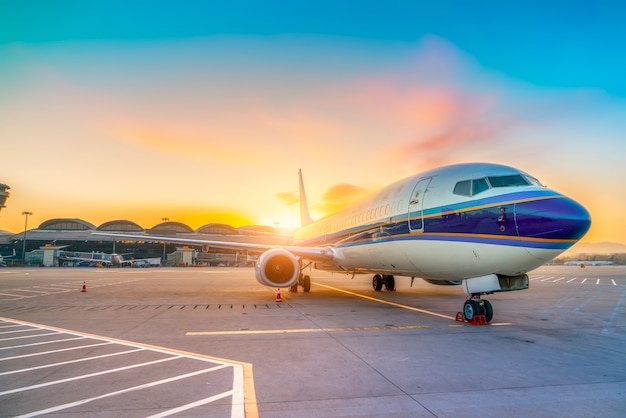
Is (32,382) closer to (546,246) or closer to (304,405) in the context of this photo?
(304,405)

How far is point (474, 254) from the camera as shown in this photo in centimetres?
801

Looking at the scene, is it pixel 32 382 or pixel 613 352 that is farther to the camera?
pixel 613 352

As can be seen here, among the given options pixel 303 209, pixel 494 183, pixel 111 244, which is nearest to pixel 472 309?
pixel 494 183

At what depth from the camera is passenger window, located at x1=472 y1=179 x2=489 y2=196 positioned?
8.29 m

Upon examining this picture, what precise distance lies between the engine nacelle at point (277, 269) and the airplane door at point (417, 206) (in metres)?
5.25

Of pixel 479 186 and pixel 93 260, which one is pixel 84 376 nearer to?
pixel 479 186

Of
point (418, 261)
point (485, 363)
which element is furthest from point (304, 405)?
point (418, 261)

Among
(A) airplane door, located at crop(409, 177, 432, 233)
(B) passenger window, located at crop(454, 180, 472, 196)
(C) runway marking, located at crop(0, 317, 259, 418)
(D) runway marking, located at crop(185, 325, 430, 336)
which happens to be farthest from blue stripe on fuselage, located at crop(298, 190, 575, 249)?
(C) runway marking, located at crop(0, 317, 259, 418)

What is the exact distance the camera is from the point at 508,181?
818 cm

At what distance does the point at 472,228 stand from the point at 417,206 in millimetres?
1934

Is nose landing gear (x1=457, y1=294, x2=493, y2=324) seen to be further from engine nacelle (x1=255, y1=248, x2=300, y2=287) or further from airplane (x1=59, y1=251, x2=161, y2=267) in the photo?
airplane (x1=59, y1=251, x2=161, y2=267)

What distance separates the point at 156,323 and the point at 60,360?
3386 mm

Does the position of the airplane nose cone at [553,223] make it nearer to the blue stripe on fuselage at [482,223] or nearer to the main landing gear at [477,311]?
the blue stripe on fuselage at [482,223]

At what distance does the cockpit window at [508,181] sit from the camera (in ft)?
26.5
